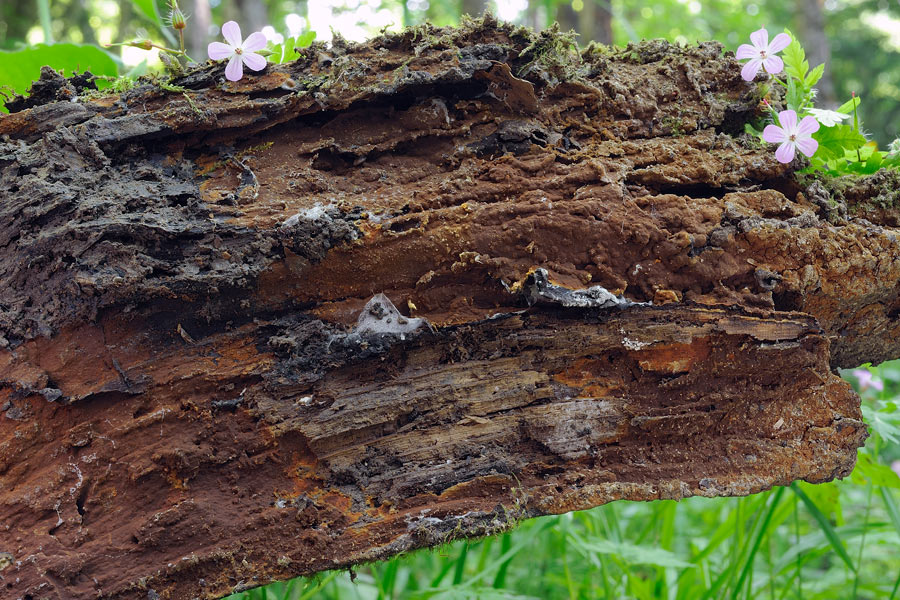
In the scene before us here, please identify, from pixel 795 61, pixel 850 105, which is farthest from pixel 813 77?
pixel 850 105

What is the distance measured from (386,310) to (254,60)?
79 centimetres

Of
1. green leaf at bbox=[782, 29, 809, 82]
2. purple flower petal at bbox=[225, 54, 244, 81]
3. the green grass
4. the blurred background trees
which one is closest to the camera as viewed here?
purple flower petal at bbox=[225, 54, 244, 81]

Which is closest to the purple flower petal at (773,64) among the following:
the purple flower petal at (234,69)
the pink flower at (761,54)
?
the pink flower at (761,54)

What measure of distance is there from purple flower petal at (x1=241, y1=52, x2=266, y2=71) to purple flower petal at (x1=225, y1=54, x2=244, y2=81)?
2cm

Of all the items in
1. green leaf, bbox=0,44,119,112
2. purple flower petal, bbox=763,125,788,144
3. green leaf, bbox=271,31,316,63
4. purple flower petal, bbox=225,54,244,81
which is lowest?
purple flower petal, bbox=763,125,788,144

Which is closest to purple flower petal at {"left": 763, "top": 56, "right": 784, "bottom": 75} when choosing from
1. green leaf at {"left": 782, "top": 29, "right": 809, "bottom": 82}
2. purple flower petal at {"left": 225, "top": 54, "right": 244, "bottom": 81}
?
green leaf at {"left": 782, "top": 29, "right": 809, "bottom": 82}

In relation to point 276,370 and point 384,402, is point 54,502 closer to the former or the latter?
point 276,370

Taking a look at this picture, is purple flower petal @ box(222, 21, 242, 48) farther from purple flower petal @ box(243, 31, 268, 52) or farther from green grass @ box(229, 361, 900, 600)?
green grass @ box(229, 361, 900, 600)

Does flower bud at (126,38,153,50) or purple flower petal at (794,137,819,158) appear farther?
flower bud at (126,38,153,50)

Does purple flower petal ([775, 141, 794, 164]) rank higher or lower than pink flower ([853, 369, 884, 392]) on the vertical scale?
higher

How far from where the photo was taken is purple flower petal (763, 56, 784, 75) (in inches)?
64.4

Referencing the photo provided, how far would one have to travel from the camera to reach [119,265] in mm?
1264

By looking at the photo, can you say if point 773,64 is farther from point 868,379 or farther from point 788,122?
point 868,379

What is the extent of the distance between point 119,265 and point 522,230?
0.95 metres
